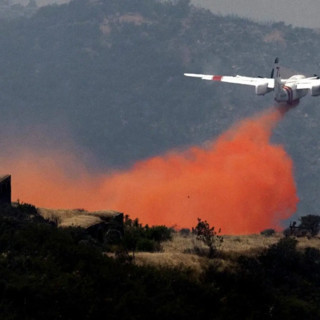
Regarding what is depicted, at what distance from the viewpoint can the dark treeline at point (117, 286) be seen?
32281 millimetres

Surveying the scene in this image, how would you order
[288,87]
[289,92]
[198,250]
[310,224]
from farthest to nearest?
[288,87]
[289,92]
[310,224]
[198,250]

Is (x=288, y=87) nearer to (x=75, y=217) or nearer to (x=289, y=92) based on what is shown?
(x=289, y=92)

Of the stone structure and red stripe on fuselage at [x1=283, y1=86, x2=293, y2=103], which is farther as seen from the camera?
red stripe on fuselage at [x1=283, y1=86, x2=293, y2=103]

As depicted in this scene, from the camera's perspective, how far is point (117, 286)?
3472 centimetres

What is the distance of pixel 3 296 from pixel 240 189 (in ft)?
458

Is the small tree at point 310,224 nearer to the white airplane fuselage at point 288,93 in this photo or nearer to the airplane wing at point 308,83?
the white airplane fuselage at point 288,93

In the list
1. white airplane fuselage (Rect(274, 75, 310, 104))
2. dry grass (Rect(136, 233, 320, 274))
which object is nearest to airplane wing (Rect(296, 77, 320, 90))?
white airplane fuselage (Rect(274, 75, 310, 104))

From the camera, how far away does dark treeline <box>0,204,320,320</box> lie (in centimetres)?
3228

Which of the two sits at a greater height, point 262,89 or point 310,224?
point 262,89

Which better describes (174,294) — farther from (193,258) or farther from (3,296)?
(3,296)

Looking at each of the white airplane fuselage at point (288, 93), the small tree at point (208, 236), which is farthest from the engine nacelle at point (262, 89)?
the small tree at point (208, 236)

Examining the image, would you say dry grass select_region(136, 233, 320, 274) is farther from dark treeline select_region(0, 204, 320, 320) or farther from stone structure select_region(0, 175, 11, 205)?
stone structure select_region(0, 175, 11, 205)

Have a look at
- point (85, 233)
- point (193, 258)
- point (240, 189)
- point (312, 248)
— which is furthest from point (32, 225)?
point (240, 189)

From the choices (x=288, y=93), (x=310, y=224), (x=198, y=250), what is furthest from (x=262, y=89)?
(x=198, y=250)
